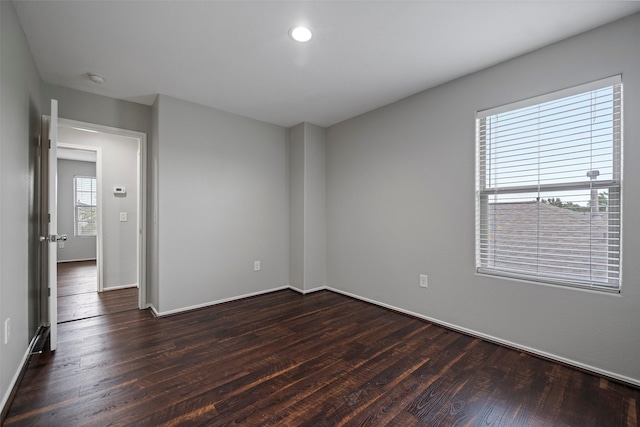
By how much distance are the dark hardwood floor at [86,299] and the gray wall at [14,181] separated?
0.82 meters

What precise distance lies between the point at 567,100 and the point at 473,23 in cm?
96

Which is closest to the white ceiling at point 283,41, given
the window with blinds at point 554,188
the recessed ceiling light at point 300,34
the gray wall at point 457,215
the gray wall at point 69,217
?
the recessed ceiling light at point 300,34

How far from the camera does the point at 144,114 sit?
137 inches

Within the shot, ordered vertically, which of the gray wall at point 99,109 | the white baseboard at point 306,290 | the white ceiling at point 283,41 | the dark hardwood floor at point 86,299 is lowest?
the dark hardwood floor at point 86,299

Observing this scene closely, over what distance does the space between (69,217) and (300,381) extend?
7.95 meters

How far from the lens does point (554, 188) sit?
2.26 meters

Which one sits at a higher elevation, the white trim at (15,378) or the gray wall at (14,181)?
the gray wall at (14,181)

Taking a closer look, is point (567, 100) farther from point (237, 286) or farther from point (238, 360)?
point (237, 286)

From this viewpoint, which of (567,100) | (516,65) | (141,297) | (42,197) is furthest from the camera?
(141,297)

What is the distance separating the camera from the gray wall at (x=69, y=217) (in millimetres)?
6910

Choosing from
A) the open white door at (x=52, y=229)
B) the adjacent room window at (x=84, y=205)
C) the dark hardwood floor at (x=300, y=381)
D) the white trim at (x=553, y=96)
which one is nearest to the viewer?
the dark hardwood floor at (x=300, y=381)

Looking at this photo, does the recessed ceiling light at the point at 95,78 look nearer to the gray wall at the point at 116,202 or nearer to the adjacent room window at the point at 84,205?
the gray wall at the point at 116,202

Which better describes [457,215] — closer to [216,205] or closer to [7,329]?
[216,205]

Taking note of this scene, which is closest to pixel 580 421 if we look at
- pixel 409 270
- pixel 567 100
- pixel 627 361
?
pixel 627 361
